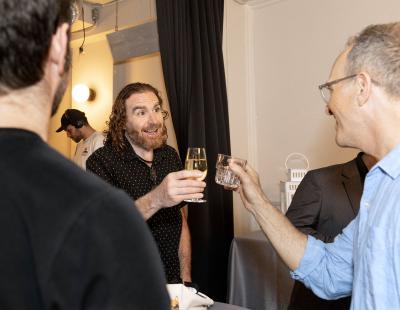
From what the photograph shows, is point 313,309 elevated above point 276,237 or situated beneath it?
situated beneath

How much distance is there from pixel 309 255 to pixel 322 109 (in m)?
2.20

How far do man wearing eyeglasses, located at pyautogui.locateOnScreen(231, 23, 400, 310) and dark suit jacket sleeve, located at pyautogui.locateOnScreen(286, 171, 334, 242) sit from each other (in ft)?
1.19

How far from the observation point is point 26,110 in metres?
0.51

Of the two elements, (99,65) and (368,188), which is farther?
(99,65)

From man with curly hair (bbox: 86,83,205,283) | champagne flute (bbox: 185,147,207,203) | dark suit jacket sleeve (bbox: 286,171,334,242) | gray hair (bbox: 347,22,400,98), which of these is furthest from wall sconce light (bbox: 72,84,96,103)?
gray hair (bbox: 347,22,400,98)

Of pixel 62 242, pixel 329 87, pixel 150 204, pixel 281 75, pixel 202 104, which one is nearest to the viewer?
pixel 62 242

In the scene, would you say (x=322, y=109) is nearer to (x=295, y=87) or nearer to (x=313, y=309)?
(x=295, y=87)

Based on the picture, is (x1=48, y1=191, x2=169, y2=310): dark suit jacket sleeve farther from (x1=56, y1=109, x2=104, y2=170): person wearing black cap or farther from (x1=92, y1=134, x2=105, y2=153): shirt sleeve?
(x1=56, y1=109, x2=104, y2=170): person wearing black cap

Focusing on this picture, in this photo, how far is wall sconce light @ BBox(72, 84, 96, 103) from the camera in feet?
14.9

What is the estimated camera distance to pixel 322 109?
3.23 meters

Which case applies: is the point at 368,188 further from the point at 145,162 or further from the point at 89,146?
the point at 89,146

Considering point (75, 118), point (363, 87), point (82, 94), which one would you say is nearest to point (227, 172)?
point (363, 87)

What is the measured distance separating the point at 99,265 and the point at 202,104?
8.22 ft

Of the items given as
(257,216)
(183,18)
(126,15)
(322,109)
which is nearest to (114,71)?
(126,15)
